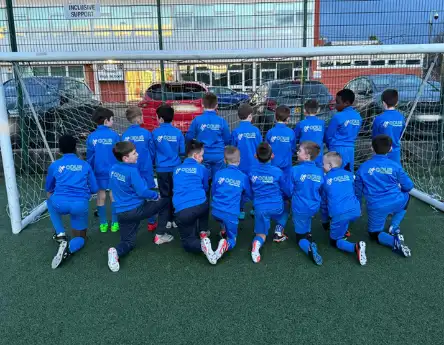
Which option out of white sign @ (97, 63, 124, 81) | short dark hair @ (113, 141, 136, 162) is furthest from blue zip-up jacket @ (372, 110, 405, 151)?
white sign @ (97, 63, 124, 81)

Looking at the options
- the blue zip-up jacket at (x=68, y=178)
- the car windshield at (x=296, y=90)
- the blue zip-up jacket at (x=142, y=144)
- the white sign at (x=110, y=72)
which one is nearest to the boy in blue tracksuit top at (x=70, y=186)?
the blue zip-up jacket at (x=68, y=178)

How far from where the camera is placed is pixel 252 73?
5.47 metres

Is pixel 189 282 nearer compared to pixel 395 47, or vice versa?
pixel 189 282

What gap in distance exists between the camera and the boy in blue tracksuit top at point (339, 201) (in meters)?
3.56

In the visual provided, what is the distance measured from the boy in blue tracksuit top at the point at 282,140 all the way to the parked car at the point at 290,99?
1495 millimetres

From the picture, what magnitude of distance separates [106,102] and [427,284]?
4938 millimetres

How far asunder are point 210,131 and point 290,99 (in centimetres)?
226

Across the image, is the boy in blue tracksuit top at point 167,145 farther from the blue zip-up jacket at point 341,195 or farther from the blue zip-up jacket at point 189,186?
the blue zip-up jacket at point 341,195

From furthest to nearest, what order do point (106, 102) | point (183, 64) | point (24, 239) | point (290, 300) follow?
point (106, 102) < point (183, 64) < point (24, 239) < point (290, 300)

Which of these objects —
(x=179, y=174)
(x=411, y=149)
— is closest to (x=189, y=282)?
(x=179, y=174)

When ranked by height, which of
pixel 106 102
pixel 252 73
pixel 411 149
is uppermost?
pixel 252 73

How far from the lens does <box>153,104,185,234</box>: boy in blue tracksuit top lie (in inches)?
162

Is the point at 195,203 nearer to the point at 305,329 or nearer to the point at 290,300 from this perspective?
the point at 290,300

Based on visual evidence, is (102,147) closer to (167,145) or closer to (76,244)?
(167,145)
